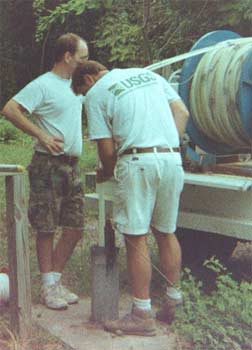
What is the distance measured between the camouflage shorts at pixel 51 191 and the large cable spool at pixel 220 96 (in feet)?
2.72

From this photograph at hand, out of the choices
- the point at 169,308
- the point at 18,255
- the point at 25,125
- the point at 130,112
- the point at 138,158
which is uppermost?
the point at 130,112

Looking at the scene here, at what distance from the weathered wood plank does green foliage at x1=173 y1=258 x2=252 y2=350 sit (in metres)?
0.78

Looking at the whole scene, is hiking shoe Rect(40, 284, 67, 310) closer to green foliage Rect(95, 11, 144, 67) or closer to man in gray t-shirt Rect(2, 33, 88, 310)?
man in gray t-shirt Rect(2, 33, 88, 310)

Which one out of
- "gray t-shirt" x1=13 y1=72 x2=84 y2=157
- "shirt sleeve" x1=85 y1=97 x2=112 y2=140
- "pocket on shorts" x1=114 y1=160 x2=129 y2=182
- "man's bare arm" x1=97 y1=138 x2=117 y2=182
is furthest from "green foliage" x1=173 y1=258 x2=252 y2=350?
"gray t-shirt" x1=13 y1=72 x2=84 y2=157

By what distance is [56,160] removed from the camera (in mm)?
4965

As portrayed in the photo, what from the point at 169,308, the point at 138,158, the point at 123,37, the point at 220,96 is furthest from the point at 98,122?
the point at 123,37

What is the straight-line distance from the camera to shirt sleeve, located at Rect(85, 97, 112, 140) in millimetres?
4332

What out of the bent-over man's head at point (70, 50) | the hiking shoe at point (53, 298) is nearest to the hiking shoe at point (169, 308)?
the hiking shoe at point (53, 298)

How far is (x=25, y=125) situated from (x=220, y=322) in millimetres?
1572

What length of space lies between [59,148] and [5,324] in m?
1.06

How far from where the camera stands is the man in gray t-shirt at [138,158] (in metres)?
4.30

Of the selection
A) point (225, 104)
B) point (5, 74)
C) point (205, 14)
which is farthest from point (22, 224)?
point (5, 74)

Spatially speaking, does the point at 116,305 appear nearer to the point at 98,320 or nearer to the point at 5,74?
the point at 98,320

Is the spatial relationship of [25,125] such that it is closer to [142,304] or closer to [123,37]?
[142,304]
